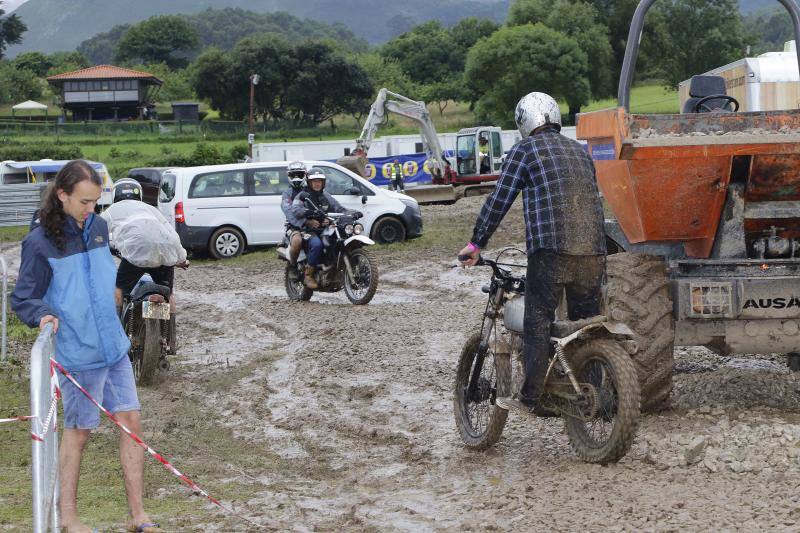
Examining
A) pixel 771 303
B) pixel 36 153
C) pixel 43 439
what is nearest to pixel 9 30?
pixel 36 153

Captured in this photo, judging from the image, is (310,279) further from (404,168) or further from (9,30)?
(9,30)

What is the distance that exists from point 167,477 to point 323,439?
1500mm

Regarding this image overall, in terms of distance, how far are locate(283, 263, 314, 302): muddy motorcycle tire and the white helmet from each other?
917 cm

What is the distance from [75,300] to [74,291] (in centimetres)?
4

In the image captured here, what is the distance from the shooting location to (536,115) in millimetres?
6723

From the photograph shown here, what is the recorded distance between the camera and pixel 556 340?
21.2ft

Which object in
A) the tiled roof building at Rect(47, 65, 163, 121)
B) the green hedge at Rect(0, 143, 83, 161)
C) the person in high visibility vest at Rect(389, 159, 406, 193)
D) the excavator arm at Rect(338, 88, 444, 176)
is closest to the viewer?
the excavator arm at Rect(338, 88, 444, 176)

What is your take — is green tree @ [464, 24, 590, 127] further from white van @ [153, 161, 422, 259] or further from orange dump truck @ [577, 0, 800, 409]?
orange dump truck @ [577, 0, 800, 409]

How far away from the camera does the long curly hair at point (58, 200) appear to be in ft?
17.7

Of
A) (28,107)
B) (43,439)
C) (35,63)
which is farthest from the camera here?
(35,63)

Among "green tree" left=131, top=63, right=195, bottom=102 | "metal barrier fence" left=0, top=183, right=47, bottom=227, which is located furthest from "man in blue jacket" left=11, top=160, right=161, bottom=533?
"green tree" left=131, top=63, right=195, bottom=102

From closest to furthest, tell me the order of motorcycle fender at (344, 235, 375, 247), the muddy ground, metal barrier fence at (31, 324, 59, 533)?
metal barrier fence at (31, 324, 59, 533) → the muddy ground → motorcycle fender at (344, 235, 375, 247)

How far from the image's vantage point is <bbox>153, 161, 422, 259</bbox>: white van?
22.2m

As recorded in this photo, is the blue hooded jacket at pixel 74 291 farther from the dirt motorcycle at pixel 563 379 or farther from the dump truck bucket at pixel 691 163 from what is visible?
the dump truck bucket at pixel 691 163
